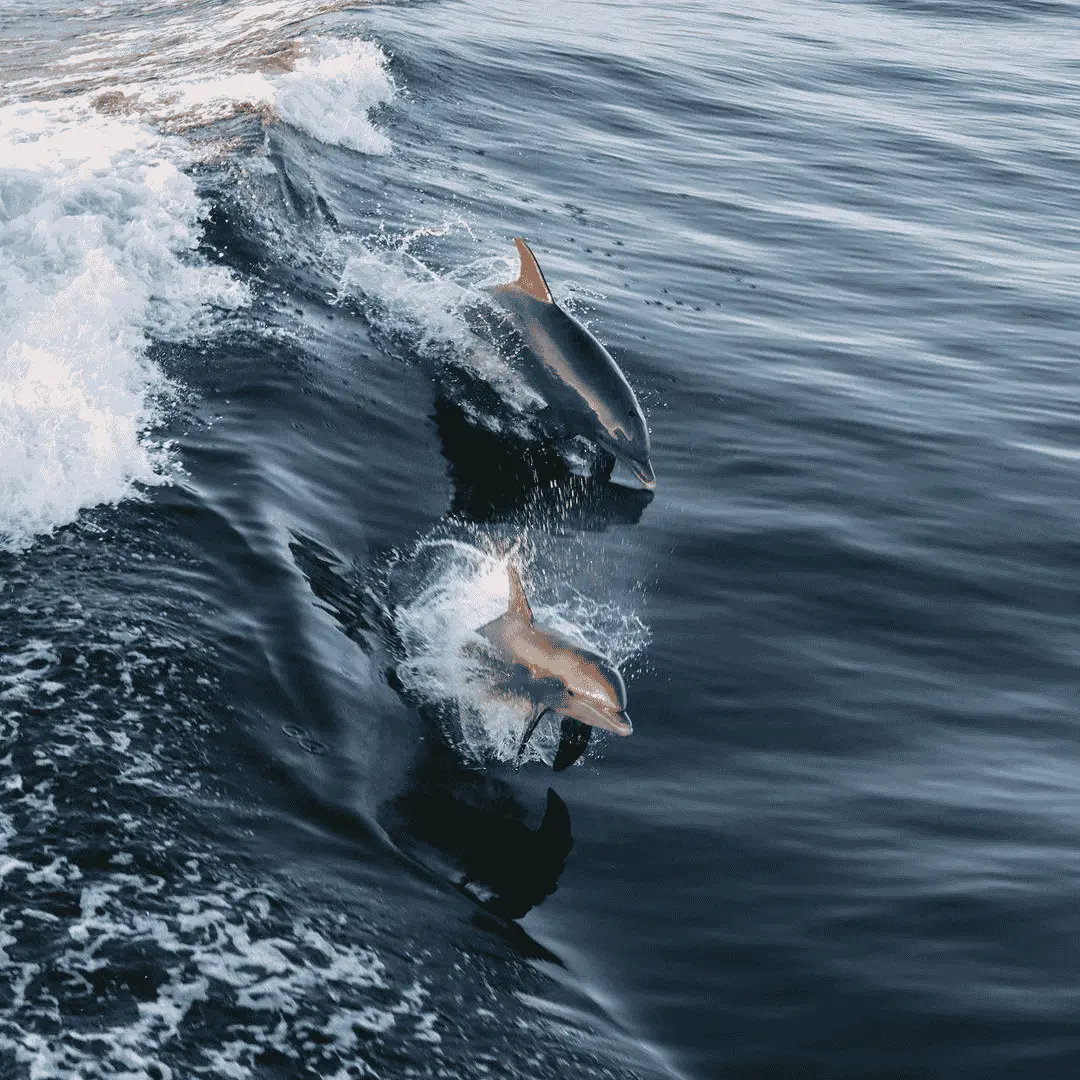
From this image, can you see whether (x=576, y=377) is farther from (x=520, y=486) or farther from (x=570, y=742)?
(x=570, y=742)

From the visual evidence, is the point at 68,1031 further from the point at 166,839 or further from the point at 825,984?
the point at 825,984

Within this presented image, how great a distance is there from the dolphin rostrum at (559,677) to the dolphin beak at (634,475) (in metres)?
3.62

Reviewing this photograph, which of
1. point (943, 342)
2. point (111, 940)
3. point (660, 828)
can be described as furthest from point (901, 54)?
point (111, 940)

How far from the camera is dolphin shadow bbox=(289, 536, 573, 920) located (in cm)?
677

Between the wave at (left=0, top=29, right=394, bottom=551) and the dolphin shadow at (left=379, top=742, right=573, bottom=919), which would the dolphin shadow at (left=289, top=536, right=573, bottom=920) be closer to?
the dolphin shadow at (left=379, top=742, right=573, bottom=919)

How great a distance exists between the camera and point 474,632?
8391 millimetres

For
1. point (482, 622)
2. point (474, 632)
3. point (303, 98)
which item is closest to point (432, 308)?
point (482, 622)

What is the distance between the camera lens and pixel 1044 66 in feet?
102

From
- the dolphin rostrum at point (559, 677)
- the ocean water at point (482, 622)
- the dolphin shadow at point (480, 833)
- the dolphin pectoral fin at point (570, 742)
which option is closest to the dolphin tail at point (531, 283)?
the ocean water at point (482, 622)

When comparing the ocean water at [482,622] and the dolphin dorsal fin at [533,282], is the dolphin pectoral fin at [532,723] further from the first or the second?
the dolphin dorsal fin at [533,282]

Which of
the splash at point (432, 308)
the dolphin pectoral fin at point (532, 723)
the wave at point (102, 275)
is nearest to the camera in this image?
the dolphin pectoral fin at point (532, 723)

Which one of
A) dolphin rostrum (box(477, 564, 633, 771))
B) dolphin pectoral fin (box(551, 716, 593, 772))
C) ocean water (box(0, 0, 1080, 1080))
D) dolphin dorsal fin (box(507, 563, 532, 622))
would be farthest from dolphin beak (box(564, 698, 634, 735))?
dolphin dorsal fin (box(507, 563, 532, 622))

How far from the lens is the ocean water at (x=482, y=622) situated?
19.8ft

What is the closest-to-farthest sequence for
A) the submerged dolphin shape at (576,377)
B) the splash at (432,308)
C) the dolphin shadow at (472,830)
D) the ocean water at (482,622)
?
the ocean water at (482,622), the dolphin shadow at (472,830), the submerged dolphin shape at (576,377), the splash at (432,308)
